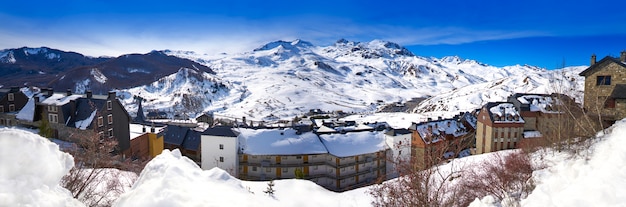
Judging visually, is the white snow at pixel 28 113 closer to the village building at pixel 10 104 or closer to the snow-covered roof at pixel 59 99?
the snow-covered roof at pixel 59 99

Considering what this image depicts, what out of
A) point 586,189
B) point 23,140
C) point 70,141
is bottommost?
point 70,141

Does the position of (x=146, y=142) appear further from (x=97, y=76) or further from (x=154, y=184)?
(x=97, y=76)

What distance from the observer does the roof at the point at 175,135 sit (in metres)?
47.4

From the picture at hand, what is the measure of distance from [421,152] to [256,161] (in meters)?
20.3

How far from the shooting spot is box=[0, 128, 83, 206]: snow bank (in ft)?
17.3

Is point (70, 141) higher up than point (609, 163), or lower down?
lower down

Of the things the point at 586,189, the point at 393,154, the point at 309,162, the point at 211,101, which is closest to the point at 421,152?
the point at 393,154

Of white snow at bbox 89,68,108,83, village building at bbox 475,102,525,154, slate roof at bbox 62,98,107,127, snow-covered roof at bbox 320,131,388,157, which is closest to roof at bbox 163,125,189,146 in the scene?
slate roof at bbox 62,98,107,127

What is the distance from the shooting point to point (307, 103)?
164375 mm

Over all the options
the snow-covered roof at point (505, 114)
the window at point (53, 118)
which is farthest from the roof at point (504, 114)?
the window at point (53, 118)

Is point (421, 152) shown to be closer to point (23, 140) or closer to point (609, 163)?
point (609, 163)

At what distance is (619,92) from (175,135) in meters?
47.1

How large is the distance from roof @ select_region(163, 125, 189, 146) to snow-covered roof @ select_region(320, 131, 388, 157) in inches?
774

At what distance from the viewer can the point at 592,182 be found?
928 centimetres
